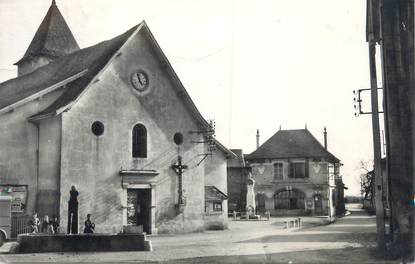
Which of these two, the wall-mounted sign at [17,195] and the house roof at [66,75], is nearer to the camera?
the wall-mounted sign at [17,195]

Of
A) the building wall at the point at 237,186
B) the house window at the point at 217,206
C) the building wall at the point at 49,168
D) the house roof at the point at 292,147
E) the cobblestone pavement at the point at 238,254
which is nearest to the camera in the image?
the cobblestone pavement at the point at 238,254

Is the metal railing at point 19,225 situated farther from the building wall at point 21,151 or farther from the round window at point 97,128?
the round window at point 97,128

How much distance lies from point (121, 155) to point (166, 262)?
9.74 meters

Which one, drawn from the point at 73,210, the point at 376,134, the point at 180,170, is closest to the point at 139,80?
the point at 180,170

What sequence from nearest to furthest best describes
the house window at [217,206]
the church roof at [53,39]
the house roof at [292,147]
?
the house window at [217,206] < the church roof at [53,39] < the house roof at [292,147]

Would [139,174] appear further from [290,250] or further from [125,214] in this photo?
[290,250]

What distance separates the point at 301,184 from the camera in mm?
49562

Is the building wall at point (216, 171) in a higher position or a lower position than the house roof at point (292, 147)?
lower

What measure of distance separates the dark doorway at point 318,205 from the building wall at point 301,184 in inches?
8.8

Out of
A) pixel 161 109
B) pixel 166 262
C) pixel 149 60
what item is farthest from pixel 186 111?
pixel 166 262

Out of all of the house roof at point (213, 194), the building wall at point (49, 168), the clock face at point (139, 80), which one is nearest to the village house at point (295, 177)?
the house roof at point (213, 194)

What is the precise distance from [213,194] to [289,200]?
2353 cm

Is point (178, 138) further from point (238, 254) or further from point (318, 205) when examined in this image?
point (318, 205)

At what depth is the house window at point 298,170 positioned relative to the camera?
49.8 metres
